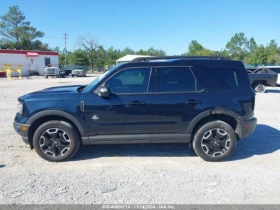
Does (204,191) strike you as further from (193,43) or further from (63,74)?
(193,43)

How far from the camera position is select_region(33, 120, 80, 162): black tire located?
4.34m

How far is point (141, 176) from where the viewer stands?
388 cm

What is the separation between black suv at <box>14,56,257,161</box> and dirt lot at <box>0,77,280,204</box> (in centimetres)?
38

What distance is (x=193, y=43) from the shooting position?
313ft

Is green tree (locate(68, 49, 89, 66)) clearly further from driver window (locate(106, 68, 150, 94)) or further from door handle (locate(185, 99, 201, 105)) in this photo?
door handle (locate(185, 99, 201, 105))

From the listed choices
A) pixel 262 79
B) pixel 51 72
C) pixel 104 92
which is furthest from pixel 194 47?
pixel 104 92

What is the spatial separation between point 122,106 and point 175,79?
45.0 inches

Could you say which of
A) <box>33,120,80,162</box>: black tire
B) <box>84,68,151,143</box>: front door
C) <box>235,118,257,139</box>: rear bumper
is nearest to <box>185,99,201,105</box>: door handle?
<box>84,68,151,143</box>: front door

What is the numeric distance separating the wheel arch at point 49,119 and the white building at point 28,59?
39.2 m

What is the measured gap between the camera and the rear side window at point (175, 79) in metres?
4.43

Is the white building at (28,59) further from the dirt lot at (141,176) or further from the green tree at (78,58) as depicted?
the dirt lot at (141,176)

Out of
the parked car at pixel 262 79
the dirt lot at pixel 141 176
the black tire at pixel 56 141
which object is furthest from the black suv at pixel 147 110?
the parked car at pixel 262 79

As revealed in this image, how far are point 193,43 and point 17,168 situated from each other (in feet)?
322

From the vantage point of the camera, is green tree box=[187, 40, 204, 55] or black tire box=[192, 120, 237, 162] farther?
green tree box=[187, 40, 204, 55]
